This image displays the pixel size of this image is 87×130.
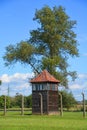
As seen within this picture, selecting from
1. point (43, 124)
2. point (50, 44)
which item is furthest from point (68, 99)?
point (43, 124)

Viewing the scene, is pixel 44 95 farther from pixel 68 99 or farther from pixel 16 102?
pixel 16 102

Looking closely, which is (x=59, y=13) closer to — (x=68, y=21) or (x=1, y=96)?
(x=68, y=21)

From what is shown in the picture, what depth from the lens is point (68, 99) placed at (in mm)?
60594

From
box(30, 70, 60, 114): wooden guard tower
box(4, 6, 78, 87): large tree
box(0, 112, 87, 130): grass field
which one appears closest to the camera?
box(0, 112, 87, 130): grass field

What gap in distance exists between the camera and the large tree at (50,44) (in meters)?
57.6

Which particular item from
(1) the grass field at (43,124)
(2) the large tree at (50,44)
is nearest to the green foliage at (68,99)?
(2) the large tree at (50,44)

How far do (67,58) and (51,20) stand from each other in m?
5.91

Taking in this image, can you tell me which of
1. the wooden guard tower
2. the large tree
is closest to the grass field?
the wooden guard tower

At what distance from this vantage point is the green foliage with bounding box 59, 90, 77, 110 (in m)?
59.9

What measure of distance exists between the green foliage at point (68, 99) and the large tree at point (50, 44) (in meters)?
2.89

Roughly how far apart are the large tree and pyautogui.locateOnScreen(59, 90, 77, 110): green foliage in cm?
289

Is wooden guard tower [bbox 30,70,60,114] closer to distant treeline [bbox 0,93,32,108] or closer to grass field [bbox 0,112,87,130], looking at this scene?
distant treeline [bbox 0,93,32,108]

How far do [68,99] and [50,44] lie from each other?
8.49 m

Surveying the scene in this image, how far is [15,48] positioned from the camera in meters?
58.9
